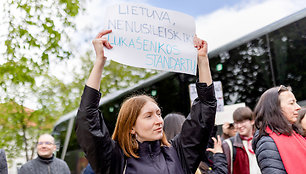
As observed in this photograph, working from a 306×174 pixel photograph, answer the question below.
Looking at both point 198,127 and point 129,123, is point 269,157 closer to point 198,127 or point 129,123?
point 198,127

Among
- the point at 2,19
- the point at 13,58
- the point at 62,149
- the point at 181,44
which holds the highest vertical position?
the point at 2,19

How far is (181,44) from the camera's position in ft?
9.03

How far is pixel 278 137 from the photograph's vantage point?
9.52ft

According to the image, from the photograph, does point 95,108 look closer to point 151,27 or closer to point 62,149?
point 151,27

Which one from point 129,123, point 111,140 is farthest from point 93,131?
point 129,123

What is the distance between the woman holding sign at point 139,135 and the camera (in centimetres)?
208

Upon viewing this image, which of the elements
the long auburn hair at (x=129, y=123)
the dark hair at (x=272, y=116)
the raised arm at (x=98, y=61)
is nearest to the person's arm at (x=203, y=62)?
the long auburn hair at (x=129, y=123)

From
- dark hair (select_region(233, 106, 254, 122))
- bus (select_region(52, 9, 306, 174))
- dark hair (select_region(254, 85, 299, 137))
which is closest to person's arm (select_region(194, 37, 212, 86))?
dark hair (select_region(254, 85, 299, 137))

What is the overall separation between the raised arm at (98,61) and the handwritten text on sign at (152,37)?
0.12 metres

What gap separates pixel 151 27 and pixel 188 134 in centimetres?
87

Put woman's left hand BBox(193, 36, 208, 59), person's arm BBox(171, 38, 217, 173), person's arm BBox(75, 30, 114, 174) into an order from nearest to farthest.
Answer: person's arm BBox(75, 30, 114, 174)
person's arm BBox(171, 38, 217, 173)
woman's left hand BBox(193, 36, 208, 59)

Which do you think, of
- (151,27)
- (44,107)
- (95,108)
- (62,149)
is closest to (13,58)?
(151,27)

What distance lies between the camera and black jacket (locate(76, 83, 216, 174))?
6.76 ft

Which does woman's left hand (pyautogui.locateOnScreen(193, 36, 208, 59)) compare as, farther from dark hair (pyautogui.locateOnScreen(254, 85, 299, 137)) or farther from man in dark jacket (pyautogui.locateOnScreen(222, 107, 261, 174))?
man in dark jacket (pyautogui.locateOnScreen(222, 107, 261, 174))
